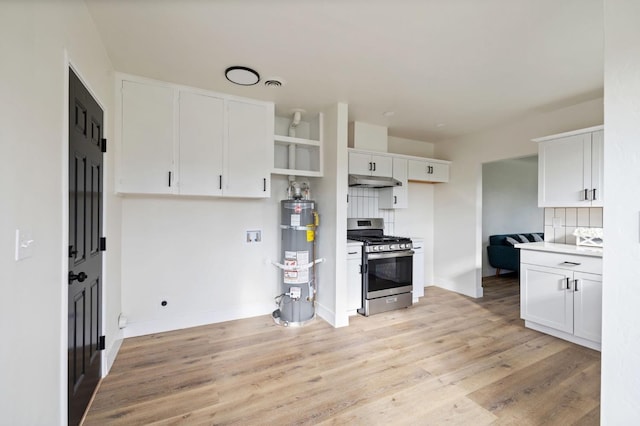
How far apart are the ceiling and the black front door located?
683 mm

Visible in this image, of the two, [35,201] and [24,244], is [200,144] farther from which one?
[24,244]

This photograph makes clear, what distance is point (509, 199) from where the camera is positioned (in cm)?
598

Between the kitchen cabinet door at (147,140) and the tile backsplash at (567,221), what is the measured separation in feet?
14.4

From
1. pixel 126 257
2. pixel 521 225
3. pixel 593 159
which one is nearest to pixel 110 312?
pixel 126 257

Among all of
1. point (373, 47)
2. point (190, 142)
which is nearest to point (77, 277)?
point (190, 142)

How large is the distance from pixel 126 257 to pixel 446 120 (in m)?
4.17

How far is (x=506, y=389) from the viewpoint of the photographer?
2.04m

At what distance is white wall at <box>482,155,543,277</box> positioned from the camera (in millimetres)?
5652

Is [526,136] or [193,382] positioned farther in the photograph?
[526,136]

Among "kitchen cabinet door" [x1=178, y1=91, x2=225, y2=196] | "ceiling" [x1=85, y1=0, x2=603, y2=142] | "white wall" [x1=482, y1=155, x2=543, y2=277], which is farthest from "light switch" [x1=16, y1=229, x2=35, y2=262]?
"white wall" [x1=482, y1=155, x2=543, y2=277]

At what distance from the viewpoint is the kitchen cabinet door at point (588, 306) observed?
102 inches

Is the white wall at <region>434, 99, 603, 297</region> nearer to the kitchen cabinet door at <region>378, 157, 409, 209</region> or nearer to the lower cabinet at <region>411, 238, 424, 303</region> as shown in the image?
the lower cabinet at <region>411, 238, 424, 303</region>

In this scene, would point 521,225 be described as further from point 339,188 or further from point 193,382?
point 193,382

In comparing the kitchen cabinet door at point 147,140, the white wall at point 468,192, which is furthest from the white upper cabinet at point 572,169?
the kitchen cabinet door at point 147,140
